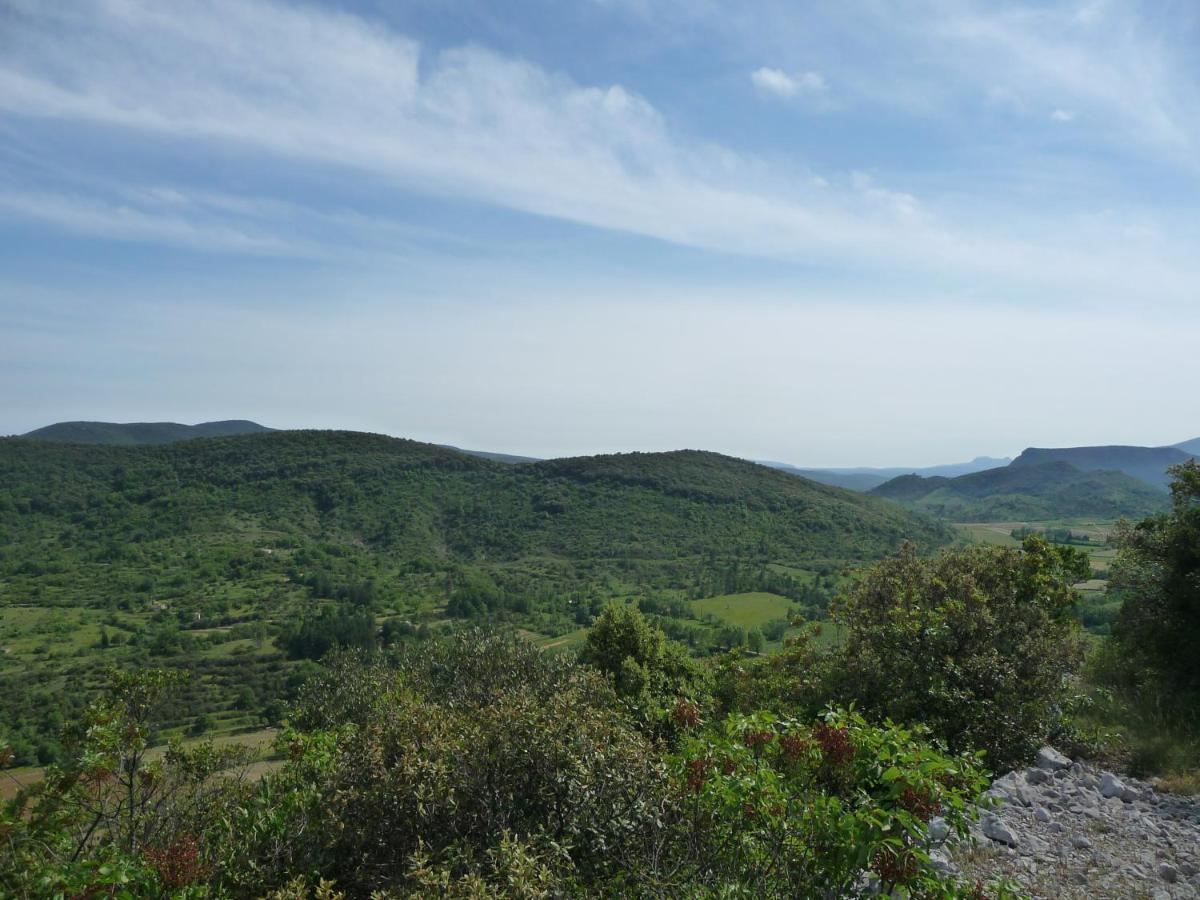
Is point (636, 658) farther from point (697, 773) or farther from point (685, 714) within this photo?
point (697, 773)

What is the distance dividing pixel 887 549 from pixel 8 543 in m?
148

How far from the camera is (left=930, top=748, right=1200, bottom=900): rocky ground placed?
6305 mm

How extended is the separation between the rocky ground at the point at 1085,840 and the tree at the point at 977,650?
3.87 feet

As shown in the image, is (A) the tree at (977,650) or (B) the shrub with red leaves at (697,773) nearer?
(B) the shrub with red leaves at (697,773)

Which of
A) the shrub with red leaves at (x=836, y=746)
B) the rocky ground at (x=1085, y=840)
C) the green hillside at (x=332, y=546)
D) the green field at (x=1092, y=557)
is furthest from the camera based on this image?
the green hillside at (x=332, y=546)

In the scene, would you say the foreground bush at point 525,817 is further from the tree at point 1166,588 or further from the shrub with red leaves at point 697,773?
the tree at point 1166,588

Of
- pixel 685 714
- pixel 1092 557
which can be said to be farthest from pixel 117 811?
pixel 1092 557

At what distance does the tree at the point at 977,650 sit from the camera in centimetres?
985

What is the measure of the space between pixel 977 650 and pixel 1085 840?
12.4 ft

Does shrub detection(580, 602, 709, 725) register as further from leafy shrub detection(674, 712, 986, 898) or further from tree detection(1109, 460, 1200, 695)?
leafy shrub detection(674, 712, 986, 898)

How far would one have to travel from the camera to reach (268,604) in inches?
3772

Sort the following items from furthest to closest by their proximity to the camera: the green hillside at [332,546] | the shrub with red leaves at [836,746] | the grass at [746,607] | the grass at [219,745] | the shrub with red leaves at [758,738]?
the grass at [746,607]
the green hillside at [332,546]
the grass at [219,745]
the shrub with red leaves at [758,738]
the shrub with red leaves at [836,746]

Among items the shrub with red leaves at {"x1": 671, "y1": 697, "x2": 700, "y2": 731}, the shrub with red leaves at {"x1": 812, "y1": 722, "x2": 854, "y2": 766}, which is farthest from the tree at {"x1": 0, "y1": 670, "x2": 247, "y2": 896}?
the shrub with red leaves at {"x1": 812, "y1": 722, "x2": 854, "y2": 766}

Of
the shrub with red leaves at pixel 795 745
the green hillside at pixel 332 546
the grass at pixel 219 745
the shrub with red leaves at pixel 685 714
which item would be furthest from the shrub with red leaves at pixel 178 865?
the green hillside at pixel 332 546
